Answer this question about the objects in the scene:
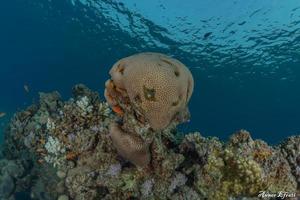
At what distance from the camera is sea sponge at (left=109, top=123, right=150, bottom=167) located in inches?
242

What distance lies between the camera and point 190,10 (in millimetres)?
25547

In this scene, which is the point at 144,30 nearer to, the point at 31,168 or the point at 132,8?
the point at 132,8

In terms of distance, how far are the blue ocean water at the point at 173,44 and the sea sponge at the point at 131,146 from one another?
1253cm

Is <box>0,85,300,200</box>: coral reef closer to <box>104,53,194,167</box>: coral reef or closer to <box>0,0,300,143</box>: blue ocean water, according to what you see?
<box>104,53,194,167</box>: coral reef

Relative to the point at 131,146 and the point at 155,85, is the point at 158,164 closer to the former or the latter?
the point at 131,146

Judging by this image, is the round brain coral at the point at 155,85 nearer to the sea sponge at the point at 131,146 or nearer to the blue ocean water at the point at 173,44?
the sea sponge at the point at 131,146

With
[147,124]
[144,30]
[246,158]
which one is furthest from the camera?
[144,30]

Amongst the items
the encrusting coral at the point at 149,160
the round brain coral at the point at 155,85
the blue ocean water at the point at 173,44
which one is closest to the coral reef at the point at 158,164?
the encrusting coral at the point at 149,160

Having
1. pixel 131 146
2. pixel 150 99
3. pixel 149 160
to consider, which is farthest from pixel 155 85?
pixel 149 160

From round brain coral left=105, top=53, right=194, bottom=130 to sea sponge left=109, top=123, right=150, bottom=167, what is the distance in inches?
22.9

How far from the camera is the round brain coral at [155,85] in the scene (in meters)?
5.33

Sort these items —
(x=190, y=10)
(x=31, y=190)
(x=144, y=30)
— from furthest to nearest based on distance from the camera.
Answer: (x=144, y=30), (x=190, y=10), (x=31, y=190)

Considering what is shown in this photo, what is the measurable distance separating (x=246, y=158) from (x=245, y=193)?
0.61 metres

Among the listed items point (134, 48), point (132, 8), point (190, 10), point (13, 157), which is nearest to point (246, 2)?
point (190, 10)
